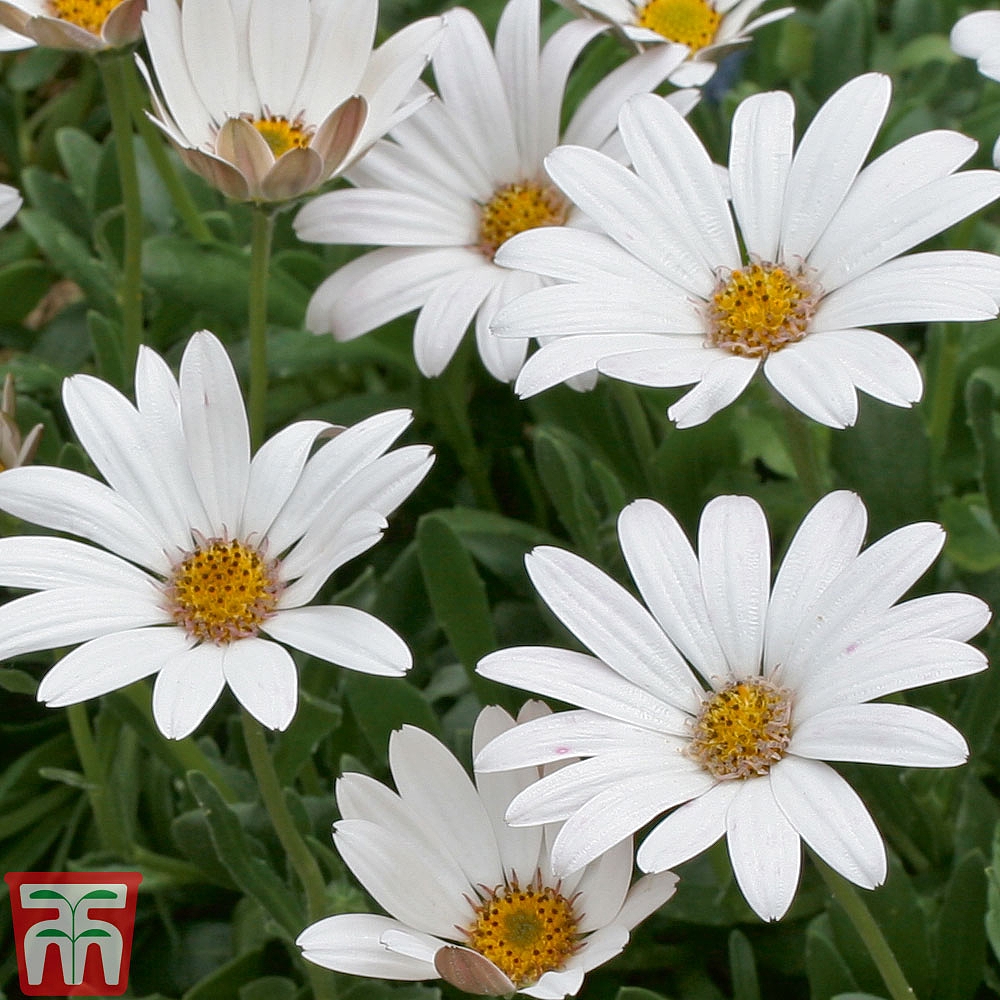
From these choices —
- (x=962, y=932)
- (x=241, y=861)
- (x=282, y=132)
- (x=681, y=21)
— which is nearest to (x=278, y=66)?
(x=282, y=132)

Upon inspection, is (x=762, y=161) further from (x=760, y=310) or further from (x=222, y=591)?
(x=222, y=591)

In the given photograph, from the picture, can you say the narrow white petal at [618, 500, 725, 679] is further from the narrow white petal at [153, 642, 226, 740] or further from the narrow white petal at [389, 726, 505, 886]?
the narrow white petal at [153, 642, 226, 740]

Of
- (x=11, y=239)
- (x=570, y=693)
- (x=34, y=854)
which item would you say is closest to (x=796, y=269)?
(x=570, y=693)

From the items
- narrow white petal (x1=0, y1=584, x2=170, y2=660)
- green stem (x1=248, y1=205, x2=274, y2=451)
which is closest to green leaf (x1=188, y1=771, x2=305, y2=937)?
narrow white petal (x1=0, y1=584, x2=170, y2=660)

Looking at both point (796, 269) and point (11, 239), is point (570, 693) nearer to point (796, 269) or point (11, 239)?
point (796, 269)

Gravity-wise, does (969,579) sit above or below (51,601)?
above

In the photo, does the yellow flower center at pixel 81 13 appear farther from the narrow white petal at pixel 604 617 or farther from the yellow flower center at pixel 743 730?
the yellow flower center at pixel 743 730
